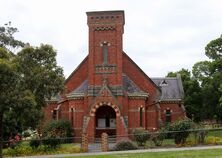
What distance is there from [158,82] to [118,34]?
16252 millimetres

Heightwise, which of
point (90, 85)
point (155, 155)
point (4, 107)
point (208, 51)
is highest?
point (208, 51)

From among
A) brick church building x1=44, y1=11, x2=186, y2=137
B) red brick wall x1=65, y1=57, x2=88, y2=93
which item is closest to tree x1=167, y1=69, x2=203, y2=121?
brick church building x1=44, y1=11, x2=186, y2=137

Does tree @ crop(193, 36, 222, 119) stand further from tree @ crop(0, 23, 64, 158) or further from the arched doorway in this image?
tree @ crop(0, 23, 64, 158)

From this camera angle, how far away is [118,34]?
1854 inches

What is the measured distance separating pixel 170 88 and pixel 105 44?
1556 centimetres

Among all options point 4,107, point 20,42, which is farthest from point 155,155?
point 20,42

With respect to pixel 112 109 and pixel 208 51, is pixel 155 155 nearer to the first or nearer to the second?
pixel 112 109

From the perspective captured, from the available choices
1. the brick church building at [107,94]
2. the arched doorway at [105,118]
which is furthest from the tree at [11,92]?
the arched doorway at [105,118]

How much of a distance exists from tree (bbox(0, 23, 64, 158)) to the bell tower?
18.7 metres

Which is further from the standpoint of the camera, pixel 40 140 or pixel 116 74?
pixel 116 74

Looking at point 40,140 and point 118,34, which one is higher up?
point 118,34

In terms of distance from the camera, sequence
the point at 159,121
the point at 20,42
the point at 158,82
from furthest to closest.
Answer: the point at 158,82 → the point at 159,121 → the point at 20,42

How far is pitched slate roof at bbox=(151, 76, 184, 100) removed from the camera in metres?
56.8

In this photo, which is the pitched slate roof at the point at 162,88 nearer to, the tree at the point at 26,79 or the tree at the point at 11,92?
the tree at the point at 26,79
